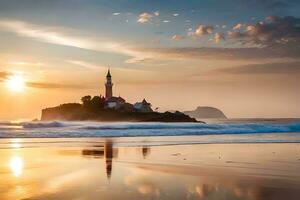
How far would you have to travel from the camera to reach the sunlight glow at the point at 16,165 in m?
12.2

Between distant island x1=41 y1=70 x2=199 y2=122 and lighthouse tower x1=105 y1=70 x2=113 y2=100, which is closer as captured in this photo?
distant island x1=41 y1=70 x2=199 y2=122

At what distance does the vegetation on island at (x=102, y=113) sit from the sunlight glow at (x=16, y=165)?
90.9 meters

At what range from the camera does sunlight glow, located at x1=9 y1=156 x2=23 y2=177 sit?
12.2m

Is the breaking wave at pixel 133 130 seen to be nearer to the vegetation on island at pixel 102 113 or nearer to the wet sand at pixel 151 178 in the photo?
the wet sand at pixel 151 178

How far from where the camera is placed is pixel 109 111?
115562 mm

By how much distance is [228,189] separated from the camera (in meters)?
9.30

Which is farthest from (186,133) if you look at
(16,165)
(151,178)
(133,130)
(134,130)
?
(151,178)

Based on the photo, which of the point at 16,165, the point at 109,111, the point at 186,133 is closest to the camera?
the point at 16,165

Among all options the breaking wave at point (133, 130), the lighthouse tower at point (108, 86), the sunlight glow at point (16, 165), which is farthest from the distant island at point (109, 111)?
the sunlight glow at point (16, 165)

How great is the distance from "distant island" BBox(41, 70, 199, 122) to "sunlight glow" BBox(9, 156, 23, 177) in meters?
90.9

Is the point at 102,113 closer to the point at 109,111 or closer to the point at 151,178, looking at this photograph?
the point at 109,111

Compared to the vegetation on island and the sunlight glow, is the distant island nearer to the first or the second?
the vegetation on island

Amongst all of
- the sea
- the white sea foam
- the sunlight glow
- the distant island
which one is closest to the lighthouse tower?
the distant island

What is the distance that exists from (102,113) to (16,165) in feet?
335
